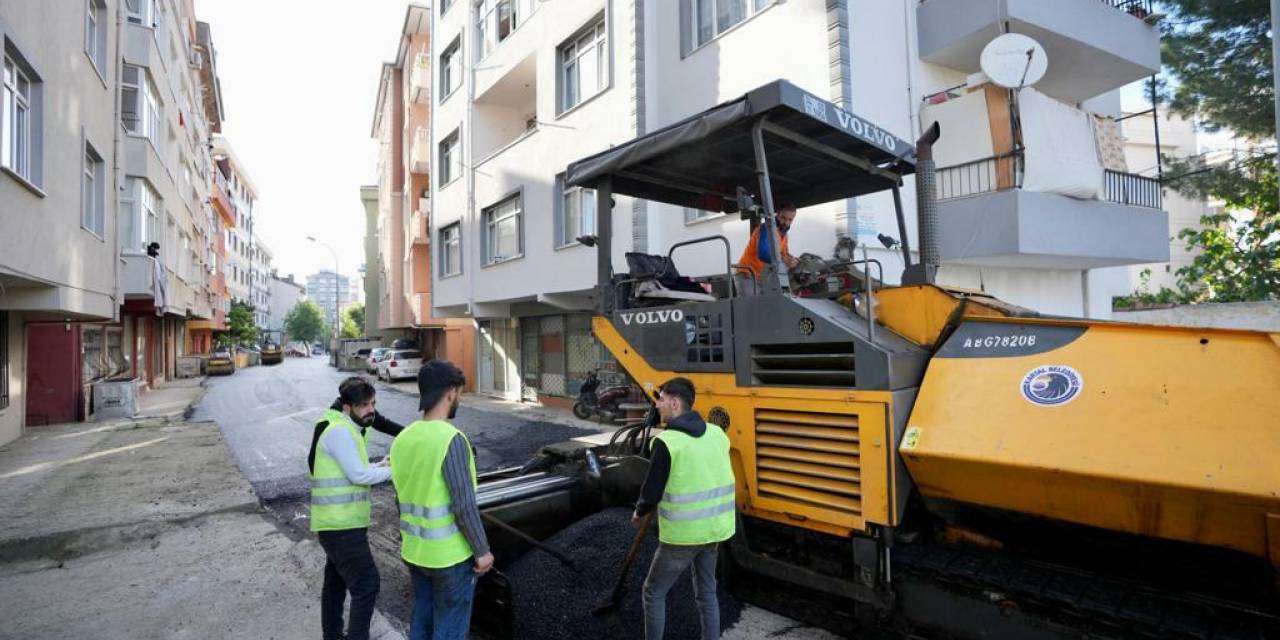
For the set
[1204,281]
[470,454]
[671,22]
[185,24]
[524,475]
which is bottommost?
[524,475]

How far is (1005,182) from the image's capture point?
923 centimetres

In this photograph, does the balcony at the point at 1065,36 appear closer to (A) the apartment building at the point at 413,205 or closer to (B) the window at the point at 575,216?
(B) the window at the point at 575,216

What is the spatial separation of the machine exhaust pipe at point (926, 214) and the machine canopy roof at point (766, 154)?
58 centimetres

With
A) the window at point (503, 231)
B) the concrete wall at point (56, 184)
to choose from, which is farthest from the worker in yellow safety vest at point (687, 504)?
the window at point (503, 231)

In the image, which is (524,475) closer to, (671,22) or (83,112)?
(671,22)

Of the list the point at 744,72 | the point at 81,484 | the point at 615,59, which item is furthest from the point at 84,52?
the point at 744,72

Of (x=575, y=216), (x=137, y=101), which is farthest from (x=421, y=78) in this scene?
(x=575, y=216)

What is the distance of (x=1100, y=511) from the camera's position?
280 cm

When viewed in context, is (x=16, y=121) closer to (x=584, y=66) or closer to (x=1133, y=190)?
(x=584, y=66)

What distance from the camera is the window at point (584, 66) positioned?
44.9 ft

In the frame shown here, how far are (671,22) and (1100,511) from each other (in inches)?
443

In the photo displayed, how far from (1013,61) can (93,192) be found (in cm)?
1523

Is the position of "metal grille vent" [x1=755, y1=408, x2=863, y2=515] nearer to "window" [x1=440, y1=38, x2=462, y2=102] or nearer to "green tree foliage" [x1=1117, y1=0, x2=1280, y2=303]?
"green tree foliage" [x1=1117, y1=0, x2=1280, y2=303]

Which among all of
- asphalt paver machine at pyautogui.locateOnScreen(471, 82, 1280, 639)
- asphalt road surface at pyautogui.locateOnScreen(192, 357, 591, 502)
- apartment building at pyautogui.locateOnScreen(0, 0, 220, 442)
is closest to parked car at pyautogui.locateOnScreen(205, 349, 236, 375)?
apartment building at pyautogui.locateOnScreen(0, 0, 220, 442)
